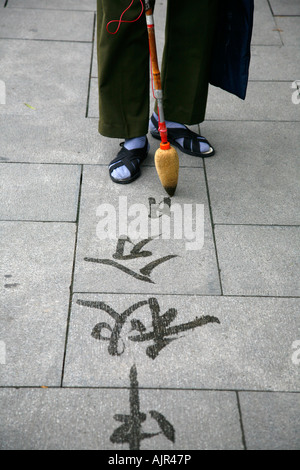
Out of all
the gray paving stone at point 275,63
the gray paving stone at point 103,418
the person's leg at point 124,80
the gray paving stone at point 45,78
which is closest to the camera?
the gray paving stone at point 103,418

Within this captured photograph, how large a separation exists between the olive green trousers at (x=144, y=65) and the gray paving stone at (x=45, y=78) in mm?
579

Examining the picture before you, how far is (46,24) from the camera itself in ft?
11.8

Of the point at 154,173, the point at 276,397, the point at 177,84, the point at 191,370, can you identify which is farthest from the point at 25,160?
the point at 276,397

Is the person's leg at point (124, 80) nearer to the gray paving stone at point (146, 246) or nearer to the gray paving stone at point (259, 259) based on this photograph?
the gray paving stone at point (146, 246)

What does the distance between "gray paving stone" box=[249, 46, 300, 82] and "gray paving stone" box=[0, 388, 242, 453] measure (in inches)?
88.5

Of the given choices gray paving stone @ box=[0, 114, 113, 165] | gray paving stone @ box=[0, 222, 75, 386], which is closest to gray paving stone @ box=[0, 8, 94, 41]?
gray paving stone @ box=[0, 114, 113, 165]

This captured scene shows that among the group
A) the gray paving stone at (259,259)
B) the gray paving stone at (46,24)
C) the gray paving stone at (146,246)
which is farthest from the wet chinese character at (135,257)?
the gray paving stone at (46,24)

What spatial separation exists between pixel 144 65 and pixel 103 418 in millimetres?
1431

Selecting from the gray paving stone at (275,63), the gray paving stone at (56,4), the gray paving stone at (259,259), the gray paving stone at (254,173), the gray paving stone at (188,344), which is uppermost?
the gray paving stone at (56,4)

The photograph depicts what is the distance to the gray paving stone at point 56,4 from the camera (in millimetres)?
3773

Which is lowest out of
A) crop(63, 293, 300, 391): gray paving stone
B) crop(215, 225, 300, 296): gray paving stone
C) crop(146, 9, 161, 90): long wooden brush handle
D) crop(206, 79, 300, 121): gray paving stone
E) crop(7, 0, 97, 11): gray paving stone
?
crop(63, 293, 300, 391): gray paving stone

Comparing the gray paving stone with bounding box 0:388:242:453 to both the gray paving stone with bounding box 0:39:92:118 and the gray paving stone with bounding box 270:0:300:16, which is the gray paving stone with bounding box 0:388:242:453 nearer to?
the gray paving stone with bounding box 0:39:92:118

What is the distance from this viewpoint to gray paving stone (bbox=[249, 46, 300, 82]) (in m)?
3.22

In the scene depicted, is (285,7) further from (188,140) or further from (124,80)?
(124,80)
